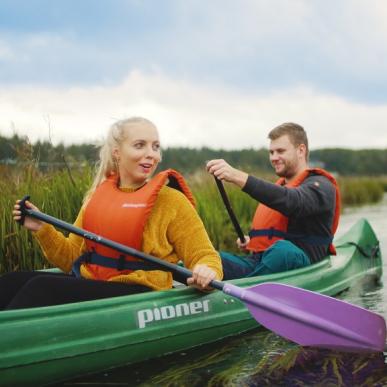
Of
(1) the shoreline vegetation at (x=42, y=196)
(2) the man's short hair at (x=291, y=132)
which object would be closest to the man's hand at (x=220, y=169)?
(2) the man's short hair at (x=291, y=132)

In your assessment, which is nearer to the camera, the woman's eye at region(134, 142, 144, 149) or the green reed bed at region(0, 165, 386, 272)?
the woman's eye at region(134, 142, 144, 149)

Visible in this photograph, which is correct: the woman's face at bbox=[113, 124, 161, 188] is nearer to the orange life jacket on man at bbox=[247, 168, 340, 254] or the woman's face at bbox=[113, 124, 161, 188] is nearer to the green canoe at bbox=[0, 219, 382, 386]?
the green canoe at bbox=[0, 219, 382, 386]

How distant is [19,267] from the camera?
4520 mm

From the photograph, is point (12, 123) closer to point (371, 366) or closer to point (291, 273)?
point (291, 273)

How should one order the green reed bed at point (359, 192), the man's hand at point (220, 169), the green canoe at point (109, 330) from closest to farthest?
the green canoe at point (109, 330), the man's hand at point (220, 169), the green reed bed at point (359, 192)

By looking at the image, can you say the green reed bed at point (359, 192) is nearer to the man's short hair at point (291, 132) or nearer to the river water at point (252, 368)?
the man's short hair at point (291, 132)

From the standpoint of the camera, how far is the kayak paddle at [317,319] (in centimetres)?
348

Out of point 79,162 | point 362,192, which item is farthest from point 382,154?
point 79,162

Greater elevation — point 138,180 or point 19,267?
point 138,180

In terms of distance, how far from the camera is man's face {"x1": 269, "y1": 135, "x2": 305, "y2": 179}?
4590mm

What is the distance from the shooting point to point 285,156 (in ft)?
15.1

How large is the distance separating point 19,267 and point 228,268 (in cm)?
139

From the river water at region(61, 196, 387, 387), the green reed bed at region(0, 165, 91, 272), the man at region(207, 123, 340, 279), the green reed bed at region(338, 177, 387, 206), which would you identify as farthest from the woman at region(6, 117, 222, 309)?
the green reed bed at region(338, 177, 387, 206)

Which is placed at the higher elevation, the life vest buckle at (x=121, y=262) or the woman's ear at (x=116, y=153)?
the woman's ear at (x=116, y=153)
